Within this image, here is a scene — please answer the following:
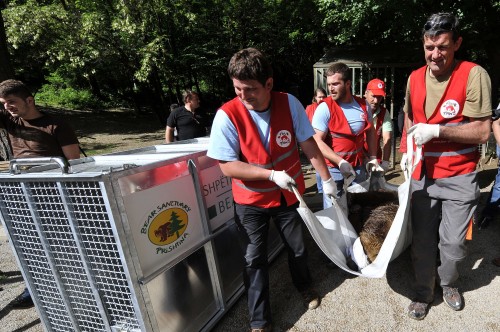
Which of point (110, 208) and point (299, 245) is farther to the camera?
point (299, 245)

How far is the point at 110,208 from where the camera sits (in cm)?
178

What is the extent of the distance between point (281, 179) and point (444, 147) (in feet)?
3.53

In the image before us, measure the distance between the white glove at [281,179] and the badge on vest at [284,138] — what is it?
0.69ft

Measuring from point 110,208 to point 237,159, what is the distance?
77cm

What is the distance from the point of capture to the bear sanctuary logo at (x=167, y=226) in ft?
6.65

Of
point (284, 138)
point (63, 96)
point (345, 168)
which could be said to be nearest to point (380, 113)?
point (345, 168)

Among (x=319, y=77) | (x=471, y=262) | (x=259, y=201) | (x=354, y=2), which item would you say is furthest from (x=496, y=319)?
(x=319, y=77)

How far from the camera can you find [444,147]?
219cm

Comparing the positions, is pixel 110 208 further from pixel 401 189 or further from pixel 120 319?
pixel 401 189

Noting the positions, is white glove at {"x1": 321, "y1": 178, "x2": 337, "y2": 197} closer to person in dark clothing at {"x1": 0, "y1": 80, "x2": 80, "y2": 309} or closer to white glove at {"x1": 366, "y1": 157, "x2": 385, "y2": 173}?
white glove at {"x1": 366, "y1": 157, "x2": 385, "y2": 173}

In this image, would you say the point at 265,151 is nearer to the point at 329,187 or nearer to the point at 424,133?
the point at 329,187

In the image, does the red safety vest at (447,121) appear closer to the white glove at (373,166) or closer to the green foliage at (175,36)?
the white glove at (373,166)

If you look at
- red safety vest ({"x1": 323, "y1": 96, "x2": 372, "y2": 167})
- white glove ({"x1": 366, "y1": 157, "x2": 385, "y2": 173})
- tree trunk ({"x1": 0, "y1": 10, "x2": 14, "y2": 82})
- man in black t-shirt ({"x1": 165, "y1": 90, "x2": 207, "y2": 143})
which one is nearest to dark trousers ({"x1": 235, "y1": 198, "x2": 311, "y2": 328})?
red safety vest ({"x1": 323, "y1": 96, "x2": 372, "y2": 167})

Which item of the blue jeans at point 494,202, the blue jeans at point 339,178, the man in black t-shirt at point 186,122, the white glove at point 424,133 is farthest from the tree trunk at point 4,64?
the blue jeans at point 494,202
